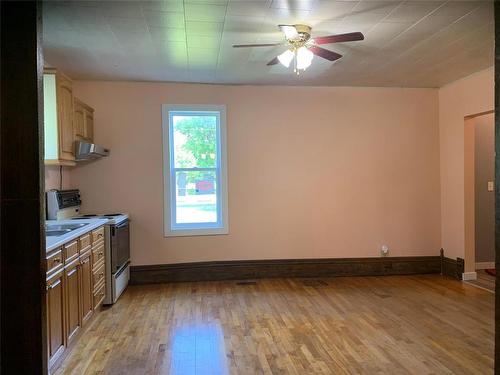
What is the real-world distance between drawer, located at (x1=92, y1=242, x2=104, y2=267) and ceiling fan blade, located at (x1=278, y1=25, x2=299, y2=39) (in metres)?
2.56

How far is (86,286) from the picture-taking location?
3.08 meters

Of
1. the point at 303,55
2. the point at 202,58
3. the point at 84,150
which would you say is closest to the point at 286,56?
the point at 303,55

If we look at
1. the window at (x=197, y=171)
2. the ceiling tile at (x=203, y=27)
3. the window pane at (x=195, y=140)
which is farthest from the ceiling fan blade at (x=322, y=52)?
the window pane at (x=195, y=140)

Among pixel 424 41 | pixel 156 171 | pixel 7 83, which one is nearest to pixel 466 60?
pixel 424 41

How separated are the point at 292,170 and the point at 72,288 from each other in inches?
119

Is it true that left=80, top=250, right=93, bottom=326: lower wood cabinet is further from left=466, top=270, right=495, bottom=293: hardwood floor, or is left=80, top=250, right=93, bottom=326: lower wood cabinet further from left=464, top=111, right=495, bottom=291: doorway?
left=464, top=111, right=495, bottom=291: doorway

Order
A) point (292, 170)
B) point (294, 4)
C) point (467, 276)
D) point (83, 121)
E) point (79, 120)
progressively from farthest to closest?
point (292, 170) → point (467, 276) → point (83, 121) → point (79, 120) → point (294, 4)

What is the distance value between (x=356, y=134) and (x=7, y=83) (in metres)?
4.14

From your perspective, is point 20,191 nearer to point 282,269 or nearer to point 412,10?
point 412,10

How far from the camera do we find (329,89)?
486cm

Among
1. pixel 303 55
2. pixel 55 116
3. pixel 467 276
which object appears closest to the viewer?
pixel 303 55

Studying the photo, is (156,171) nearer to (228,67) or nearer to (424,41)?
(228,67)

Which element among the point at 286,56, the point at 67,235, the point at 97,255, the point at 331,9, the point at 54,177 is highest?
the point at 331,9

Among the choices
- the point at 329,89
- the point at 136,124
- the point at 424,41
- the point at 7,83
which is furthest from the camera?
the point at 329,89
